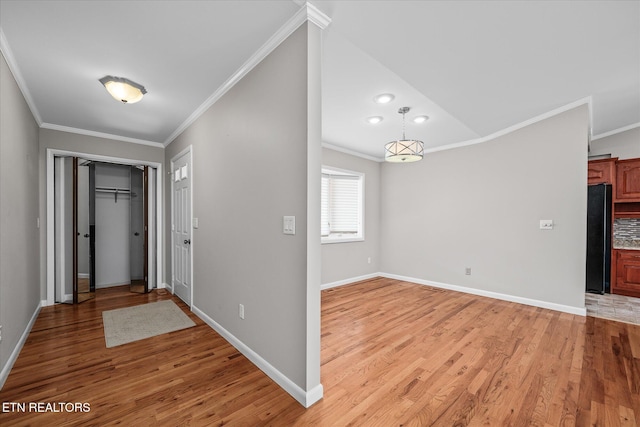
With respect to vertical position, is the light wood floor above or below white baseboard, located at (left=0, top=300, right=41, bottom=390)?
below

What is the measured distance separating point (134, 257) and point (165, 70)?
389cm

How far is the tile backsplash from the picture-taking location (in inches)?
177

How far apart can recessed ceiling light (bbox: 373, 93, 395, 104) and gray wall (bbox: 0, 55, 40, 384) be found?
3178mm

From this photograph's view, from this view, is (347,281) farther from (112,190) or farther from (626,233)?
(626,233)

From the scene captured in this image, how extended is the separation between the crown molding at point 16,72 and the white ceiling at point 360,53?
2cm

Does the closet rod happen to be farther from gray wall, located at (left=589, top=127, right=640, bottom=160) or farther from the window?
gray wall, located at (left=589, top=127, right=640, bottom=160)

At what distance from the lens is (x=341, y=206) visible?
519 cm

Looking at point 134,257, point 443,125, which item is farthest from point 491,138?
point 134,257

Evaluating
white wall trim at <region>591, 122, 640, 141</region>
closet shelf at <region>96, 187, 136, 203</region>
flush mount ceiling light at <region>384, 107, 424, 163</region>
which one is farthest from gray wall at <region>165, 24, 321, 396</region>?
white wall trim at <region>591, 122, 640, 141</region>

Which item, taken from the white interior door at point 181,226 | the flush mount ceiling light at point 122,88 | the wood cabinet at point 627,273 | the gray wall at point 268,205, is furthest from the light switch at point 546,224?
the flush mount ceiling light at point 122,88

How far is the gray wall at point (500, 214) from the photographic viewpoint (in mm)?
3482

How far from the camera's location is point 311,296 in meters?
1.76

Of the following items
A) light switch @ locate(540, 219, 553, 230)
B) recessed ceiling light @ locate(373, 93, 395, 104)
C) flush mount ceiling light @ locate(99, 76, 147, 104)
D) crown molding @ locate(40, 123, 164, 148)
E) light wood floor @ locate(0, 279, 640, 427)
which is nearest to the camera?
light wood floor @ locate(0, 279, 640, 427)

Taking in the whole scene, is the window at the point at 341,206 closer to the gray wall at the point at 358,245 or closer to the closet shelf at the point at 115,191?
the gray wall at the point at 358,245
